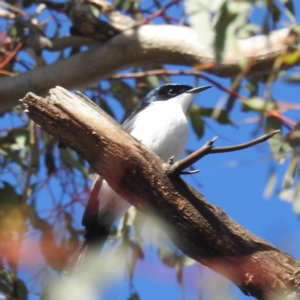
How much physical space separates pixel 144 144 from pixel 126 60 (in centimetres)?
54

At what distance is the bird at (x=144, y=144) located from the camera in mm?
3102

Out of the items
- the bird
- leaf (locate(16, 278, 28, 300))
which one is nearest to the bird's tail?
the bird

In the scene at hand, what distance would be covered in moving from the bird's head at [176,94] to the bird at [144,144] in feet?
0.32

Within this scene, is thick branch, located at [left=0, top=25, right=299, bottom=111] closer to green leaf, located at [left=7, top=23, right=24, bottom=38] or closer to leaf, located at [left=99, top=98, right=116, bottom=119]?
green leaf, located at [left=7, top=23, right=24, bottom=38]

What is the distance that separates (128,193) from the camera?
6.94 ft

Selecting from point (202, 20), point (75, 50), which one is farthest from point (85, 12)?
point (202, 20)

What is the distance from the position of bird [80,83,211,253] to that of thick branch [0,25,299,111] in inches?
9.5

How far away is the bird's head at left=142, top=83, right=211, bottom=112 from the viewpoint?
145 inches

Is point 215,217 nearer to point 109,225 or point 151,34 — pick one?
point 109,225

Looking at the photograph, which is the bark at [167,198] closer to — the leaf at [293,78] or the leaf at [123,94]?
the leaf at [293,78]

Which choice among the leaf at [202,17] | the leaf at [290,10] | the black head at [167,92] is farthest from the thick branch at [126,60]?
the leaf at [202,17]

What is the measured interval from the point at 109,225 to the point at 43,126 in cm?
123

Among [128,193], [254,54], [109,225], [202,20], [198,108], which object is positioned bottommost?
[128,193]

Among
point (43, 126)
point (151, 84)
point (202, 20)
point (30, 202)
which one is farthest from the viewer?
point (151, 84)
